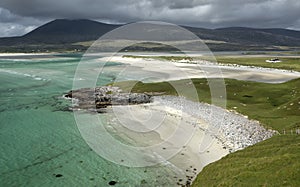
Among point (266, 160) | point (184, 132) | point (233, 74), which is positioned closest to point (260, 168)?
point (266, 160)

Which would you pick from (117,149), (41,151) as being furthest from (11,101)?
(117,149)

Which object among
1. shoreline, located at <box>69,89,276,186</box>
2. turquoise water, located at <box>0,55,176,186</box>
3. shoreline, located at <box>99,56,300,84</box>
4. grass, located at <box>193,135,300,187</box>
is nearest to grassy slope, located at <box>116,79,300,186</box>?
grass, located at <box>193,135,300,187</box>

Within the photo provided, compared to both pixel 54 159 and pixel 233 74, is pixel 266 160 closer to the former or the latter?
pixel 54 159

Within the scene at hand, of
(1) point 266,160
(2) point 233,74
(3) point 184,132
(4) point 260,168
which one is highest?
(2) point 233,74

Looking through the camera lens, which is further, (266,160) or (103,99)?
(103,99)

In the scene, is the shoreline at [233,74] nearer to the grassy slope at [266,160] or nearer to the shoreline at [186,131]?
the shoreline at [186,131]

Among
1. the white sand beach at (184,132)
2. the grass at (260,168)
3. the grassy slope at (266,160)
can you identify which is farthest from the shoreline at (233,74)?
the grass at (260,168)

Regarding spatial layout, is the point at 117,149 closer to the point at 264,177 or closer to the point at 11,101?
the point at 264,177

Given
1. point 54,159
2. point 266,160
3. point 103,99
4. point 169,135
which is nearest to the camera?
point 266,160

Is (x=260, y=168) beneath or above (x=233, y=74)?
beneath

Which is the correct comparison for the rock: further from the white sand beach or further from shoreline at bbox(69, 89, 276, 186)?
the white sand beach

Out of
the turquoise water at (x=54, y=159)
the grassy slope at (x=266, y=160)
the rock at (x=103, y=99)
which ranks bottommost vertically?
the turquoise water at (x=54, y=159)
